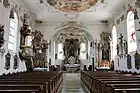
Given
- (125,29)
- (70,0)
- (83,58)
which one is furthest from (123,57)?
(83,58)

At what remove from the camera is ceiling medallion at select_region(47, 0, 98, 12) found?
39.8ft

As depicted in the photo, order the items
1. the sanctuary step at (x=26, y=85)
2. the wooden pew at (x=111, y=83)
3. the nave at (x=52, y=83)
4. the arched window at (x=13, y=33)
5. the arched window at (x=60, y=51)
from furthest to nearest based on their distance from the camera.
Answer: the arched window at (x=60, y=51) < the arched window at (x=13, y=33) < the wooden pew at (x=111, y=83) < the nave at (x=52, y=83) < the sanctuary step at (x=26, y=85)

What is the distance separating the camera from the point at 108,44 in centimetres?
1628

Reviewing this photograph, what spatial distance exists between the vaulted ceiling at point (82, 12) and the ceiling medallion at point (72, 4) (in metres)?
0.39

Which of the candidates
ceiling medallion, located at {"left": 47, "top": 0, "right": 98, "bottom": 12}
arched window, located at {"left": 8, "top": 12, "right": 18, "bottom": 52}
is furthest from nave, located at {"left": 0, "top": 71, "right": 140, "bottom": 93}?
ceiling medallion, located at {"left": 47, "top": 0, "right": 98, "bottom": 12}

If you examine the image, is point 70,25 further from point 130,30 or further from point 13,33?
point 13,33

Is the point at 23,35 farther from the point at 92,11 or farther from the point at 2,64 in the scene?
the point at 92,11

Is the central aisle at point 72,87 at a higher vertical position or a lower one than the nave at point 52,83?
lower

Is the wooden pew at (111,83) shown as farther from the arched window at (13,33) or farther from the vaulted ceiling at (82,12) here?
the vaulted ceiling at (82,12)

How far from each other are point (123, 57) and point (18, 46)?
6827 millimetres

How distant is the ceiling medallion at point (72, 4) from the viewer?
478 inches

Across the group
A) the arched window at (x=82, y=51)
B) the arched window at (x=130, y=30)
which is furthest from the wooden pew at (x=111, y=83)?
the arched window at (x=82, y=51)

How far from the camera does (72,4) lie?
497 inches

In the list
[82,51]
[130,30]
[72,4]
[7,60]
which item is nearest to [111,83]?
[7,60]
